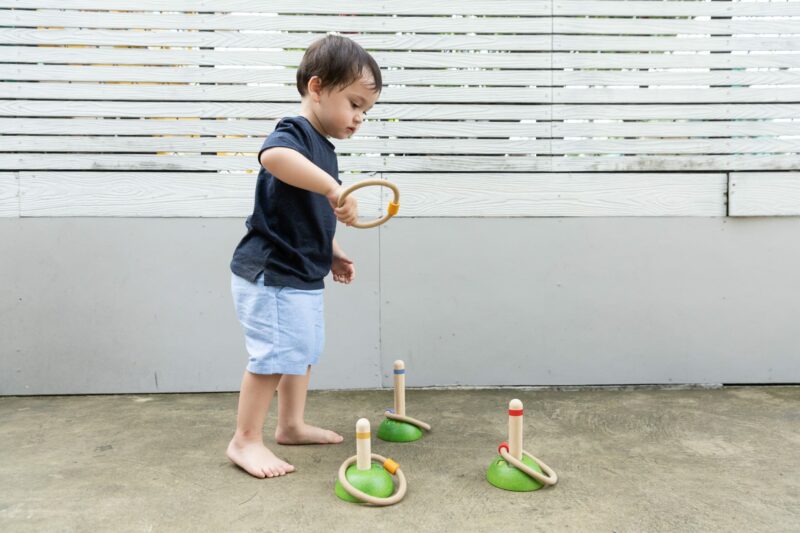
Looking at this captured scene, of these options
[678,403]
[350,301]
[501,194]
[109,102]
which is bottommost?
[678,403]

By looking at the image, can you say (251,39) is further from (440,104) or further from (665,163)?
(665,163)

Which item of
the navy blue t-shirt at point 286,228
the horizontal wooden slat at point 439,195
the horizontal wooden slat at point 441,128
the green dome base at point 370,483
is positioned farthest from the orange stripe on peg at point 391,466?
the horizontal wooden slat at point 441,128

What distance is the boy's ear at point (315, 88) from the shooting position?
2.14 meters

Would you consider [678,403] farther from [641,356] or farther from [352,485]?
[352,485]

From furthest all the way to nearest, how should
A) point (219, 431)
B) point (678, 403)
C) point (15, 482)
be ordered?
point (678, 403) → point (219, 431) → point (15, 482)

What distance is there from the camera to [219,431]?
2607mm

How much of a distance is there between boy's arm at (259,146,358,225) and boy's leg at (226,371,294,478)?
26.7 inches

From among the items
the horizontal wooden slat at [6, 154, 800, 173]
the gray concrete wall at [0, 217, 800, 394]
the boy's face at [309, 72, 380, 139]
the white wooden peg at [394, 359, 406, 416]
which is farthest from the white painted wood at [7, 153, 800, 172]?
the white wooden peg at [394, 359, 406, 416]

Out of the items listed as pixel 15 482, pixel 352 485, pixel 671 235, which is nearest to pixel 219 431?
pixel 15 482

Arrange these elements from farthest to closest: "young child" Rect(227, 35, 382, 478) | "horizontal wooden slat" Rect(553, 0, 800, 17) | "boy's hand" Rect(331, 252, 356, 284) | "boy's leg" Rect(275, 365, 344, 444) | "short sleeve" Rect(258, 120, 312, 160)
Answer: "horizontal wooden slat" Rect(553, 0, 800, 17) → "boy's hand" Rect(331, 252, 356, 284) → "boy's leg" Rect(275, 365, 344, 444) → "young child" Rect(227, 35, 382, 478) → "short sleeve" Rect(258, 120, 312, 160)

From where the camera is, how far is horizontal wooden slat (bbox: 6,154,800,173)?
124 inches

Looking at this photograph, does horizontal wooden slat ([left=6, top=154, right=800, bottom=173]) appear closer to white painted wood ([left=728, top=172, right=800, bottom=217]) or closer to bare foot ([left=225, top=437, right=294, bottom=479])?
white painted wood ([left=728, top=172, right=800, bottom=217])

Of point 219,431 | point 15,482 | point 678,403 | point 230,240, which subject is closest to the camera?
point 15,482

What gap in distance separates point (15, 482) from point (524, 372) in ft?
7.42
